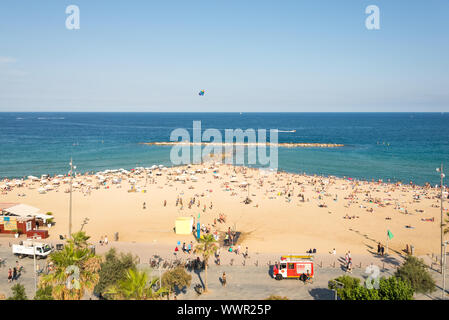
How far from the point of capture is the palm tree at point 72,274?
1284 cm

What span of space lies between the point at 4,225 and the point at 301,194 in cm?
3046

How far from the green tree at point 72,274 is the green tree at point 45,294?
0.59 feet

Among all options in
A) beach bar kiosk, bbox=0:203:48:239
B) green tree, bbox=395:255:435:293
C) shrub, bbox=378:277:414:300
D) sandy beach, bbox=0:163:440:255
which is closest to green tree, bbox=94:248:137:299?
sandy beach, bbox=0:163:440:255

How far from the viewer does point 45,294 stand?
41.7ft

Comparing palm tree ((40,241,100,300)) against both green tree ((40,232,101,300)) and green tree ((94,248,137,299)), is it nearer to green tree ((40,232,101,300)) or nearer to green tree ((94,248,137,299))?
green tree ((40,232,101,300))

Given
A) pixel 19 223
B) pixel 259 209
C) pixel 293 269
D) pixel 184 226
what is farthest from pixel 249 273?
pixel 19 223

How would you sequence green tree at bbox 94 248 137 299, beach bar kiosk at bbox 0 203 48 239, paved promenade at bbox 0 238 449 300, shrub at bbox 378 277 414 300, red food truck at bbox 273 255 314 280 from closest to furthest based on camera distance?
shrub at bbox 378 277 414 300
green tree at bbox 94 248 137 299
paved promenade at bbox 0 238 449 300
red food truck at bbox 273 255 314 280
beach bar kiosk at bbox 0 203 48 239

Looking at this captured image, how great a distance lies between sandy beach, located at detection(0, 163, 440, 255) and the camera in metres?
27.5

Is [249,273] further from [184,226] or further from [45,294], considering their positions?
[45,294]

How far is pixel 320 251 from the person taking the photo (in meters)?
24.8

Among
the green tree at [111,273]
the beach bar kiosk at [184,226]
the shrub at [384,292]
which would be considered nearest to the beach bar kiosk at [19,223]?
the beach bar kiosk at [184,226]

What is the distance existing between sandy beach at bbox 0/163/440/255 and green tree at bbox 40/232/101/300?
12.4 meters
